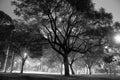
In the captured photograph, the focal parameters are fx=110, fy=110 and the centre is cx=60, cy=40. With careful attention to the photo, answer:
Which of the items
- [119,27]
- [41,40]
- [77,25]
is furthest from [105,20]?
[41,40]

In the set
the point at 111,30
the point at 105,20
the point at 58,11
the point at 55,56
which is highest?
the point at 58,11

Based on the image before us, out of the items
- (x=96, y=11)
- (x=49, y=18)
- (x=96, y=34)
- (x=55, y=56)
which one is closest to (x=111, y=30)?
(x=96, y=34)

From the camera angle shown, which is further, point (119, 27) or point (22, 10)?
point (119, 27)

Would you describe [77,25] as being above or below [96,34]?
above

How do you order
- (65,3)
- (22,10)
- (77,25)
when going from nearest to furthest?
(65,3), (22,10), (77,25)

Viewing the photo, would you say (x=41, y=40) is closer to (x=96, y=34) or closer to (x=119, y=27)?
(x=96, y=34)

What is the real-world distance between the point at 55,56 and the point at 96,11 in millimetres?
25898

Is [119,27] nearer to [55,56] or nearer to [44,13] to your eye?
[44,13]

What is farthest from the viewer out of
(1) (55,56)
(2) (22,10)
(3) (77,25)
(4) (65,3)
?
(1) (55,56)

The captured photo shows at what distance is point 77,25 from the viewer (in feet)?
81.9

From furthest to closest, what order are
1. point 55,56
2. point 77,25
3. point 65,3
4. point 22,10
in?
1. point 55,56
2. point 77,25
3. point 22,10
4. point 65,3

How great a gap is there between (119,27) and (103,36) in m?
4.68

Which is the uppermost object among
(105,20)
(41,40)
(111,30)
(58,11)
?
(58,11)

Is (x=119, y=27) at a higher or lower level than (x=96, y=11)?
lower
